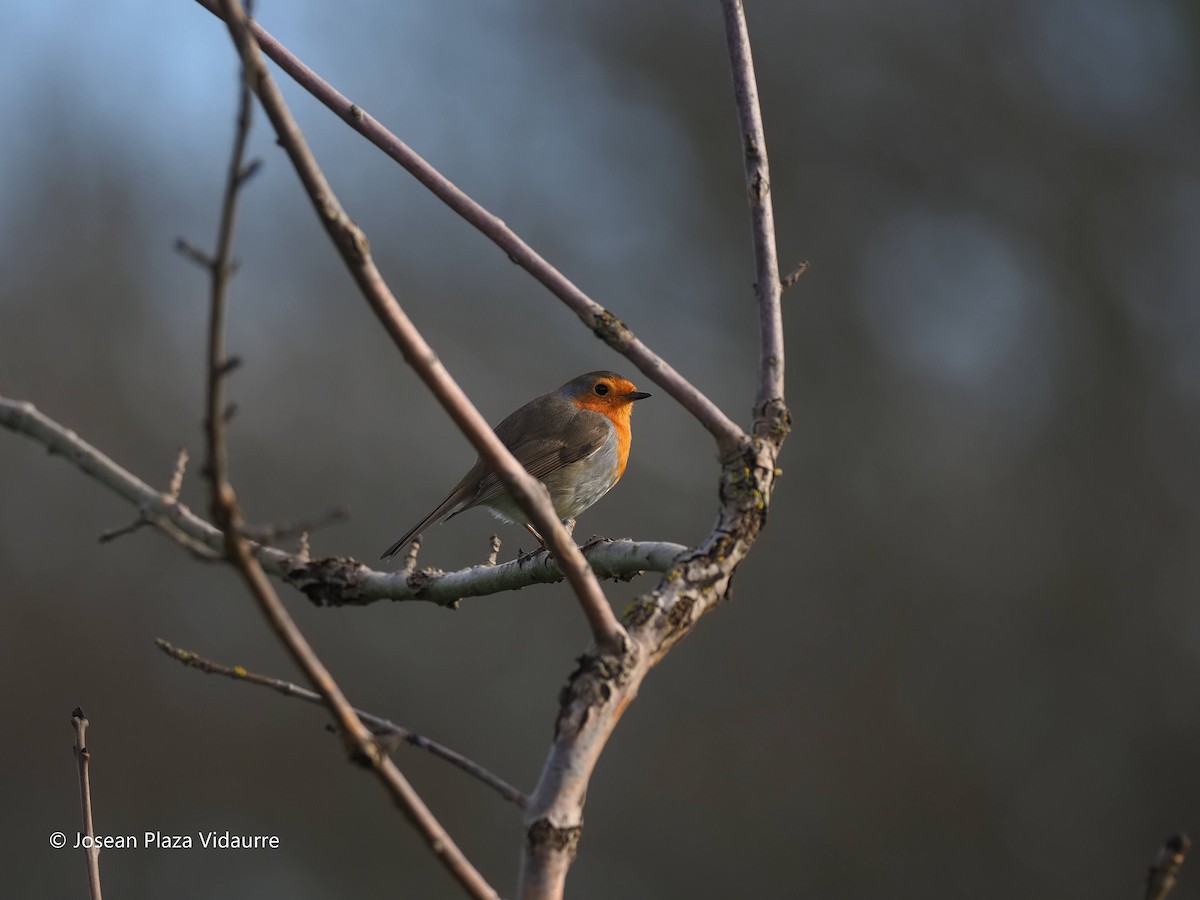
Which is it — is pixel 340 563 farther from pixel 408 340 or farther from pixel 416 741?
pixel 408 340

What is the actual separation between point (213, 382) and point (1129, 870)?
9937mm

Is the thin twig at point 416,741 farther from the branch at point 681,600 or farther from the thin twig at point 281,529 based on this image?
the thin twig at point 281,529

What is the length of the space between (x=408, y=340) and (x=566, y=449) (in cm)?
322

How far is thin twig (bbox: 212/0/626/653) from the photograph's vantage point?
899 mm

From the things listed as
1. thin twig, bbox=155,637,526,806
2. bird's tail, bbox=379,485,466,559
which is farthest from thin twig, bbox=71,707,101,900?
bird's tail, bbox=379,485,466,559

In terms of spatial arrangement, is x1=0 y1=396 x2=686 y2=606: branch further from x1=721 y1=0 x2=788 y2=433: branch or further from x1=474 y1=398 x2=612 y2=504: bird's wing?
x1=474 y1=398 x2=612 y2=504: bird's wing

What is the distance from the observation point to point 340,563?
1937 millimetres

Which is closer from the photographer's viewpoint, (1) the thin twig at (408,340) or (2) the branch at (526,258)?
(1) the thin twig at (408,340)

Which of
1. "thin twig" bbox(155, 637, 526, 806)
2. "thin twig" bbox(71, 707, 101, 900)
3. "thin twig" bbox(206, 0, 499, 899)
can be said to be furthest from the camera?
"thin twig" bbox(71, 707, 101, 900)

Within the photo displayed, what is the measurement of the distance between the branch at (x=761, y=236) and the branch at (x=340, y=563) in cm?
25

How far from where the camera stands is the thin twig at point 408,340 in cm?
90

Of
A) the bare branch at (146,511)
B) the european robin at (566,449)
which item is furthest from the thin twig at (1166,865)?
the european robin at (566,449)

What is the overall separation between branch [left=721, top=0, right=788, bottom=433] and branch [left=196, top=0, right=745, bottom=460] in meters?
0.07

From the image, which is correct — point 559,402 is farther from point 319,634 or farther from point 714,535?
point 319,634
